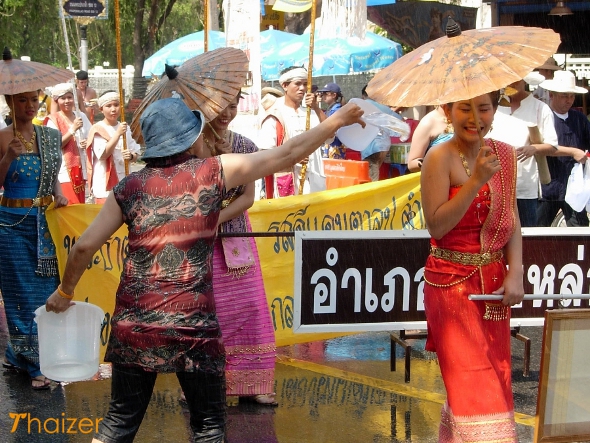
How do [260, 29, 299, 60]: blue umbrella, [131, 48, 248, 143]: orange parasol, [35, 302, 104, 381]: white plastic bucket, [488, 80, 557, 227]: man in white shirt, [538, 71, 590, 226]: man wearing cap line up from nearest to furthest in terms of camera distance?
[35, 302, 104, 381]: white plastic bucket, [131, 48, 248, 143]: orange parasol, [488, 80, 557, 227]: man in white shirt, [538, 71, 590, 226]: man wearing cap, [260, 29, 299, 60]: blue umbrella

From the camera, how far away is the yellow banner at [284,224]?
5707mm

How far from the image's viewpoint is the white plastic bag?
301 inches

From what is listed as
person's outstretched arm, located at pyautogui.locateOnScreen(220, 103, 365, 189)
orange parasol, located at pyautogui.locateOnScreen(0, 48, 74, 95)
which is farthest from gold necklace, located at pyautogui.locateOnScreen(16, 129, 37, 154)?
person's outstretched arm, located at pyautogui.locateOnScreen(220, 103, 365, 189)

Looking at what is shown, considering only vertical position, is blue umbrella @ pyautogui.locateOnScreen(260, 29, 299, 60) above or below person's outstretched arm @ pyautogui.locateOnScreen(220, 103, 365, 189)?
above

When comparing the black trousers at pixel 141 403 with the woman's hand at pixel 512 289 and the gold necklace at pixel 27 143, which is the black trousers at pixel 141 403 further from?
the gold necklace at pixel 27 143

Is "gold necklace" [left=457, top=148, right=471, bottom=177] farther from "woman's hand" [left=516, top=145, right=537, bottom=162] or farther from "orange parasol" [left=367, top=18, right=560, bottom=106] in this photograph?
"woman's hand" [left=516, top=145, right=537, bottom=162]

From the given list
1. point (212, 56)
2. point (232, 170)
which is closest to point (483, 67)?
point (232, 170)

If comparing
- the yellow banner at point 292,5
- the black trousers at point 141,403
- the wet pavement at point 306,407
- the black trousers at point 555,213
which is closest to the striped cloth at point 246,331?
the wet pavement at point 306,407

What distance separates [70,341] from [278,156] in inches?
57.7

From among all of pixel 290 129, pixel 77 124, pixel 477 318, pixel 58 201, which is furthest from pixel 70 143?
pixel 477 318

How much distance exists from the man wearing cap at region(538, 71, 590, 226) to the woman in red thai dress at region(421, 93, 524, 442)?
4.36 meters

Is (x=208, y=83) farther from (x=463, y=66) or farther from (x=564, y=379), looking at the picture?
(x=564, y=379)

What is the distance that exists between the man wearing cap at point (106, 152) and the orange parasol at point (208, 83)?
4397mm

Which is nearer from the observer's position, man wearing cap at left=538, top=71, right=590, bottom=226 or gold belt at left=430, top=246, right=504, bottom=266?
gold belt at left=430, top=246, right=504, bottom=266
